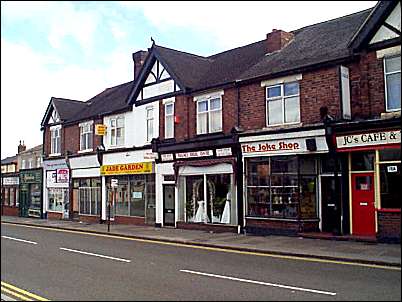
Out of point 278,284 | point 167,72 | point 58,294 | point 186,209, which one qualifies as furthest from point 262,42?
point 58,294

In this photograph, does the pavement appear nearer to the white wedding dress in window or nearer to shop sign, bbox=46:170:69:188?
the white wedding dress in window

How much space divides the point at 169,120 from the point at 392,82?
39.2 feet

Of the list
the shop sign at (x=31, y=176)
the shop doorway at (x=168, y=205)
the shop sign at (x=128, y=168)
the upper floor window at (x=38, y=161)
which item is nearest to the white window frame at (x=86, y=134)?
the shop sign at (x=128, y=168)

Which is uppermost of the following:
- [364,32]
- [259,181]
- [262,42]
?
[262,42]

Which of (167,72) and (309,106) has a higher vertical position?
(167,72)

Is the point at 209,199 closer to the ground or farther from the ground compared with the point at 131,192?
closer to the ground

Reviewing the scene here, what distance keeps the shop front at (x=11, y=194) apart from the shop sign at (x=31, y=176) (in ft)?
5.50

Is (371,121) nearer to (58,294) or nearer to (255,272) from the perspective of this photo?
(255,272)

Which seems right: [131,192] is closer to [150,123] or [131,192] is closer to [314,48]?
[150,123]

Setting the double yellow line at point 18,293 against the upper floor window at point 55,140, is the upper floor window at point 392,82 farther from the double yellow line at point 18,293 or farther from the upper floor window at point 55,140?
the upper floor window at point 55,140

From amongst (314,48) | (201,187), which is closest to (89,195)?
(201,187)

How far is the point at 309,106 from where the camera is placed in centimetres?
1839

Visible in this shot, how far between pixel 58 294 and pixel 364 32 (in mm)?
12813

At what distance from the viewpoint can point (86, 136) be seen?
104ft
